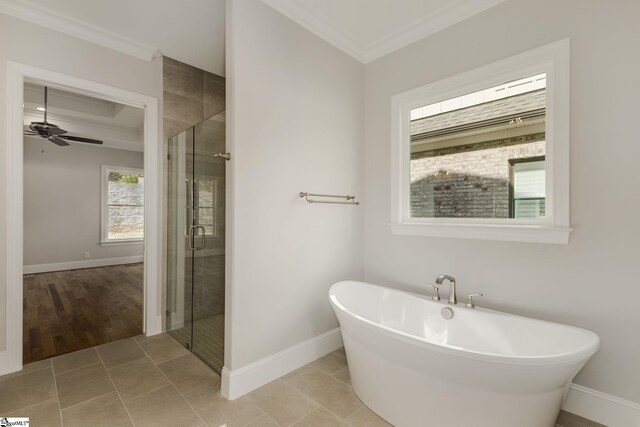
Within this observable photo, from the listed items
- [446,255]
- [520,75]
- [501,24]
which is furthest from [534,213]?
[501,24]

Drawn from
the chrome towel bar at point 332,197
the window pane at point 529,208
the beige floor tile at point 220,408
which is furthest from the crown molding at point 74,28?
the window pane at point 529,208

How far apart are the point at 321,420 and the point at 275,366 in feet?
1.76

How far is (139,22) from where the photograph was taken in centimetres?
232

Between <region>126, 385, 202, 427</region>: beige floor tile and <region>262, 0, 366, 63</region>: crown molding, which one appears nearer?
<region>126, 385, 202, 427</region>: beige floor tile

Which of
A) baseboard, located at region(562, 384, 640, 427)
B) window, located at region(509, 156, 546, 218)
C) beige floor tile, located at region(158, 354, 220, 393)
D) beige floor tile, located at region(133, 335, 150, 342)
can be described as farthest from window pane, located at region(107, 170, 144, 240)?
baseboard, located at region(562, 384, 640, 427)

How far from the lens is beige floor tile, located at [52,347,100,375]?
214 cm

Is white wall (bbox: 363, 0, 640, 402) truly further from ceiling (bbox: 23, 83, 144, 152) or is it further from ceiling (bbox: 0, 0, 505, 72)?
ceiling (bbox: 23, 83, 144, 152)

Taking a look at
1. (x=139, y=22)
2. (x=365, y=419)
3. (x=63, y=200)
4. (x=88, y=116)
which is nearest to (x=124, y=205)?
(x=63, y=200)

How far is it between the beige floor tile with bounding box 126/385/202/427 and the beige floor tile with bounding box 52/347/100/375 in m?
0.77

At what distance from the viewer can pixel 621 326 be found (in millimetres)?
1572

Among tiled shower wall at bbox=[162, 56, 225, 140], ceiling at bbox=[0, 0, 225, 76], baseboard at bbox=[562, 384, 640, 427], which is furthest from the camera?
tiled shower wall at bbox=[162, 56, 225, 140]

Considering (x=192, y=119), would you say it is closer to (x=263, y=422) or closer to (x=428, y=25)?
(x=428, y=25)

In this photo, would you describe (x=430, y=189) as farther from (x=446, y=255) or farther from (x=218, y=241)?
(x=218, y=241)

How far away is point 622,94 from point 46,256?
26.2 ft
